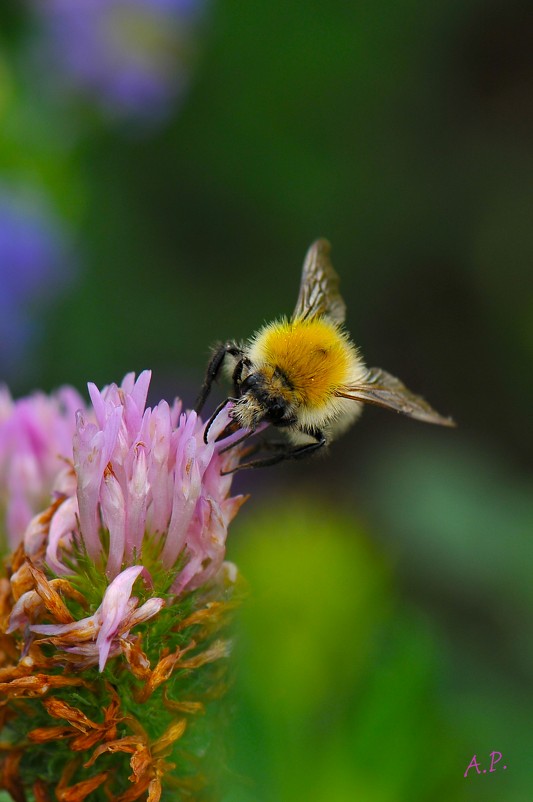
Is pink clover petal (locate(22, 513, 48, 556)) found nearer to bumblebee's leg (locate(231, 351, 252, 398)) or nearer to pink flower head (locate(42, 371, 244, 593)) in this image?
pink flower head (locate(42, 371, 244, 593))

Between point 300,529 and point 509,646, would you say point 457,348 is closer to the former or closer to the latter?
point 509,646

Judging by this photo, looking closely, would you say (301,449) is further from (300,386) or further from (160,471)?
(160,471)

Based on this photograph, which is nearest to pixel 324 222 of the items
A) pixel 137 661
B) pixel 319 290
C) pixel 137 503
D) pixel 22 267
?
pixel 22 267

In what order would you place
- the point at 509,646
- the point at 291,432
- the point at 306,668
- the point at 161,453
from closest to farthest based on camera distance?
the point at 161,453 → the point at 291,432 → the point at 306,668 → the point at 509,646

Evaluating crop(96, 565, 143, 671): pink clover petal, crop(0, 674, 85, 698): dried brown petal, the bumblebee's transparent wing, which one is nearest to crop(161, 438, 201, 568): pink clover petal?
crop(96, 565, 143, 671): pink clover petal

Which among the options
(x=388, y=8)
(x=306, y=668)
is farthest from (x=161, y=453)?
(x=388, y=8)

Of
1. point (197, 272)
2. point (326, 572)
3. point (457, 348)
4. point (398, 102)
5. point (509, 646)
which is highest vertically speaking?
point (398, 102)

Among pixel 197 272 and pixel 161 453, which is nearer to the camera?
pixel 161 453
